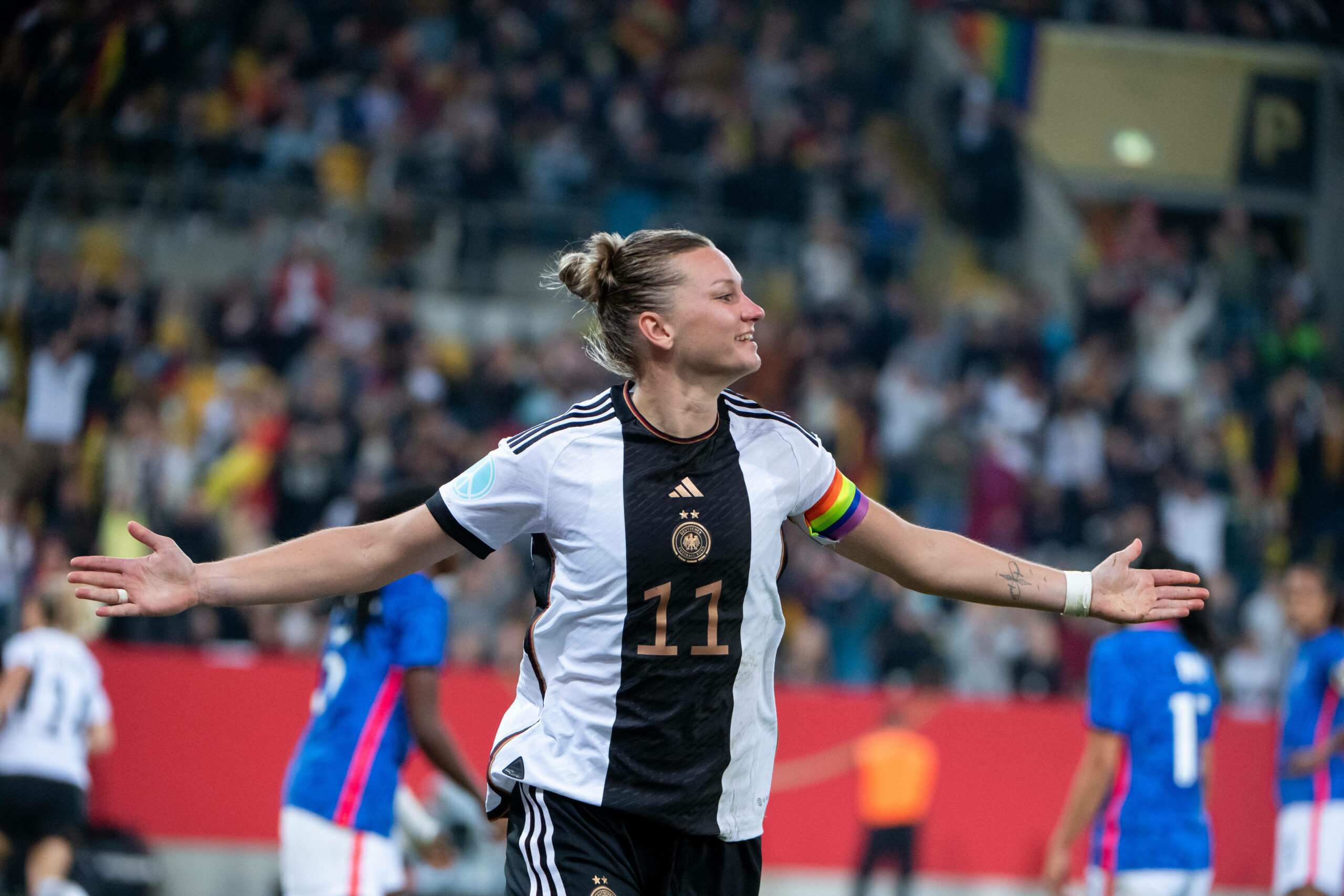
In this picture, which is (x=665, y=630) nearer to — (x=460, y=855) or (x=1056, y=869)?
(x=1056, y=869)

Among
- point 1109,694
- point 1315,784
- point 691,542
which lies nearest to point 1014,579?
point 691,542

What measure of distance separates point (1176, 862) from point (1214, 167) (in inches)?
628

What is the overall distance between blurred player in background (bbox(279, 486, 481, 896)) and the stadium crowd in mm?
4388

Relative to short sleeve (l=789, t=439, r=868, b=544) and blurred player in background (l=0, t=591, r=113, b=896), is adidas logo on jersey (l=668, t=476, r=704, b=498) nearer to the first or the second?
short sleeve (l=789, t=439, r=868, b=544)

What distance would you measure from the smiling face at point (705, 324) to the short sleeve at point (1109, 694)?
3423 mm

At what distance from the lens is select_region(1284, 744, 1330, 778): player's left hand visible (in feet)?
25.1

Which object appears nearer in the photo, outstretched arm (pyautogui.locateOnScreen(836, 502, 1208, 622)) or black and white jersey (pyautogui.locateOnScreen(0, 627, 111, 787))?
outstretched arm (pyautogui.locateOnScreen(836, 502, 1208, 622))

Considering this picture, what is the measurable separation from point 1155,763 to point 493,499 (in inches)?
159

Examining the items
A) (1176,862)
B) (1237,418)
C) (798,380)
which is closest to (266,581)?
(1176,862)

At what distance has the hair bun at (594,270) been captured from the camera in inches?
152

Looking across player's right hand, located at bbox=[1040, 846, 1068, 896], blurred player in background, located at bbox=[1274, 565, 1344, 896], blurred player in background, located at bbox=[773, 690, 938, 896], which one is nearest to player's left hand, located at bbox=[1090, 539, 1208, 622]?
player's right hand, located at bbox=[1040, 846, 1068, 896]

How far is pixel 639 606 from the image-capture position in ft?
11.6

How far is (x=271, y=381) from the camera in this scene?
43.4 feet

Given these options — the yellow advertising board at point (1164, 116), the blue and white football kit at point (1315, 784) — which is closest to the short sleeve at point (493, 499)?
the blue and white football kit at point (1315, 784)
